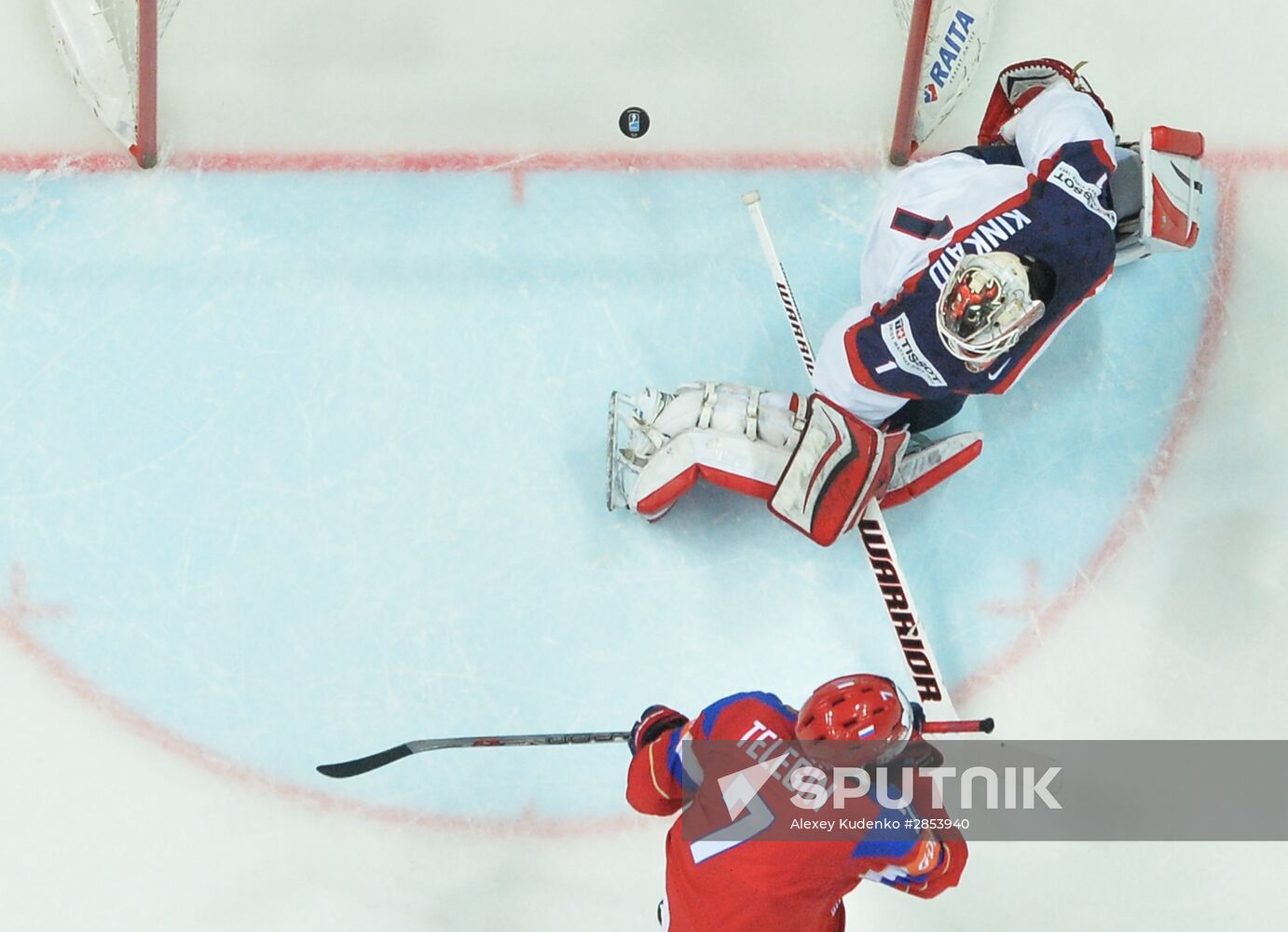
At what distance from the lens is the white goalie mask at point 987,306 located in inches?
113

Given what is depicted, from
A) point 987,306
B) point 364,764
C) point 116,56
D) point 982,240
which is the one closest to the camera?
point 987,306

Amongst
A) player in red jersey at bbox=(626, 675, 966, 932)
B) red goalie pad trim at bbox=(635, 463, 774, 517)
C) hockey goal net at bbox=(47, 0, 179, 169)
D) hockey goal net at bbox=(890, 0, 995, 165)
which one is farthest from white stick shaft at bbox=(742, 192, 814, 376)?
hockey goal net at bbox=(47, 0, 179, 169)

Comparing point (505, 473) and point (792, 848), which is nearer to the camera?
point (792, 848)

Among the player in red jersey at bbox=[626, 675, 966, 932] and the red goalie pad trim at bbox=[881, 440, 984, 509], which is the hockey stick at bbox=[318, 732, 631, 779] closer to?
the player in red jersey at bbox=[626, 675, 966, 932]

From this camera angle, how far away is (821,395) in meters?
3.42

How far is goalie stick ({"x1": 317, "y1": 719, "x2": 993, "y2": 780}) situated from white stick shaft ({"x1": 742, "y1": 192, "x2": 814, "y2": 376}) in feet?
3.22

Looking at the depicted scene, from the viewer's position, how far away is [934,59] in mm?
3777

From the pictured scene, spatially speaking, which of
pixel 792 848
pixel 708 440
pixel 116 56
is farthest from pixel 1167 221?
pixel 116 56

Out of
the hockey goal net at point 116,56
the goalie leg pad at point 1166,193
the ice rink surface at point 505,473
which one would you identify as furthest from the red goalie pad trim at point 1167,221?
the hockey goal net at point 116,56

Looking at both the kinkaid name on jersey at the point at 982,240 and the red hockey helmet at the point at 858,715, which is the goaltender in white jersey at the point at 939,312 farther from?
the red hockey helmet at the point at 858,715

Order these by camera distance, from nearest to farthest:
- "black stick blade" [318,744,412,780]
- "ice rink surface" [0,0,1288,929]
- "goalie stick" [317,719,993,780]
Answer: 1. "goalie stick" [317,719,993,780]
2. "black stick blade" [318,744,412,780]
3. "ice rink surface" [0,0,1288,929]

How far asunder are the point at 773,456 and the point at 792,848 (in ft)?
3.63

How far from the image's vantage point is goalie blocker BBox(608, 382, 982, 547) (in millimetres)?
3387

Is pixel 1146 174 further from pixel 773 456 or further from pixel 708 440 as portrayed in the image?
pixel 708 440
